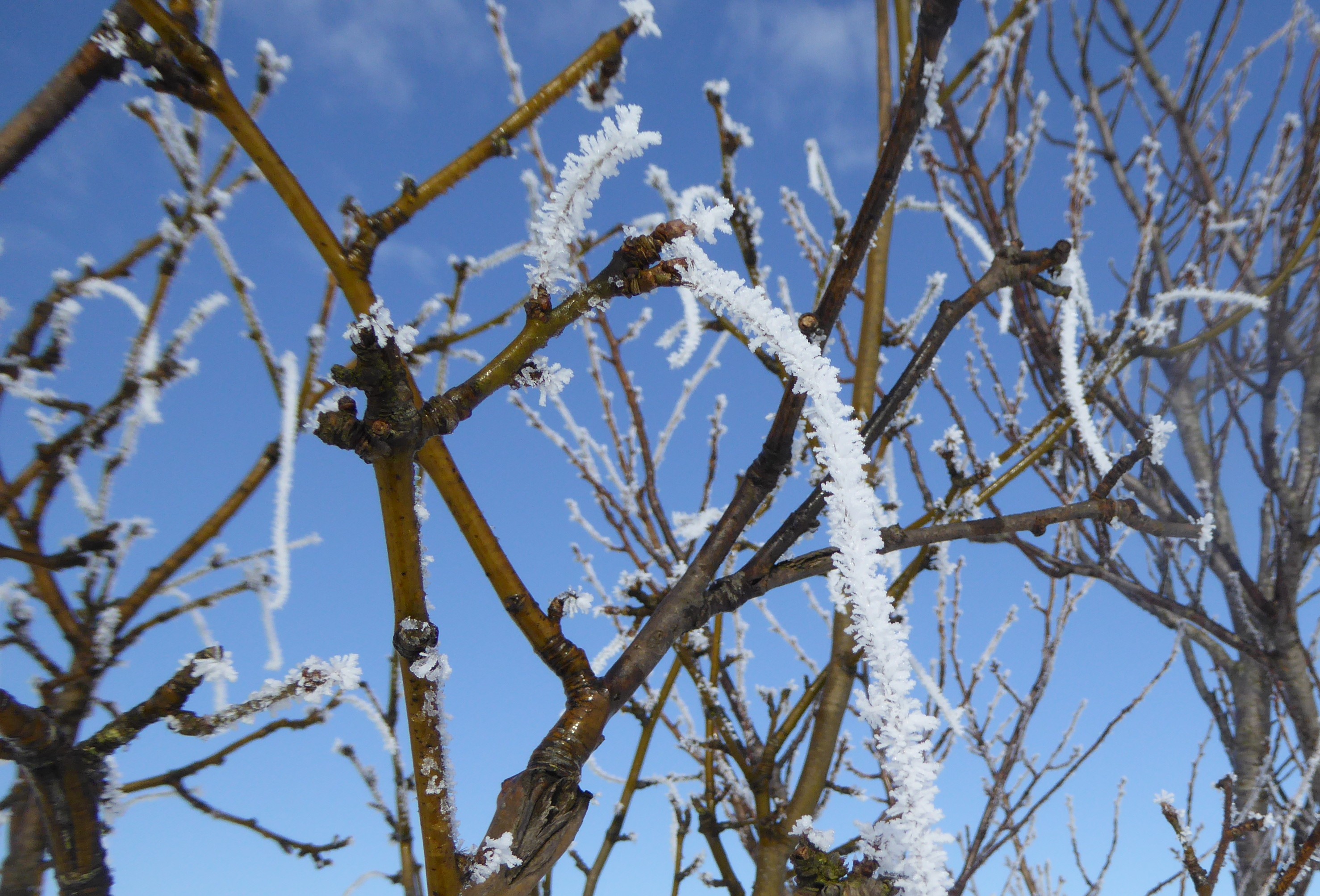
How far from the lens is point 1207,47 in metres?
2.94

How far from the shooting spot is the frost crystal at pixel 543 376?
2.42ft

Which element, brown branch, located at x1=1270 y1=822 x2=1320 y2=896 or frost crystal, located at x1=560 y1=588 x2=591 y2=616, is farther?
brown branch, located at x1=1270 y1=822 x2=1320 y2=896

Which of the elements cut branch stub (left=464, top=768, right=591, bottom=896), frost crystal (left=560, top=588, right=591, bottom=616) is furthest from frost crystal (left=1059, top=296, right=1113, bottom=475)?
cut branch stub (left=464, top=768, right=591, bottom=896)

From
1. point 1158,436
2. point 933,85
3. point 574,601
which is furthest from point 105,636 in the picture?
point 1158,436

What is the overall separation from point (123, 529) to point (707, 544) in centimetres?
125

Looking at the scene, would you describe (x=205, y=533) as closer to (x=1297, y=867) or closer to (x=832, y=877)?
(x=832, y=877)

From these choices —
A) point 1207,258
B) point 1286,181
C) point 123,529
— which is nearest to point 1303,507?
point 1207,258

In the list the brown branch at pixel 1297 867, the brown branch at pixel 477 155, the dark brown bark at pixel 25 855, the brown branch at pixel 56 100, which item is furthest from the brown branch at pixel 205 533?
the brown branch at pixel 1297 867

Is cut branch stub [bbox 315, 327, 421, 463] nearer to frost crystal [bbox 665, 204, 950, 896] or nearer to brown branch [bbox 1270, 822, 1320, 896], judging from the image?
frost crystal [bbox 665, 204, 950, 896]

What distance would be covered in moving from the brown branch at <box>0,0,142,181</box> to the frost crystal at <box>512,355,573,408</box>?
2.27ft

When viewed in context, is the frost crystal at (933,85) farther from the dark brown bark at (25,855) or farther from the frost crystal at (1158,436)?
the dark brown bark at (25,855)

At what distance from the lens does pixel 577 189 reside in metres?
0.68

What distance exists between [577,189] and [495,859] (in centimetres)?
62

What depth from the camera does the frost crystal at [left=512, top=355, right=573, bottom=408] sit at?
74 centimetres
